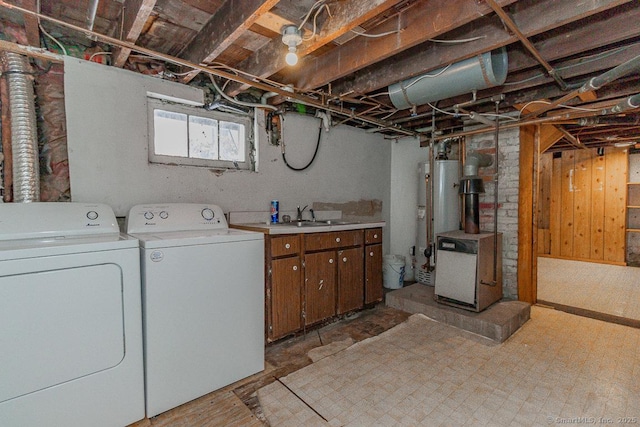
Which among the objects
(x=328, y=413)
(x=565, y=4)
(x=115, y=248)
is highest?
(x=565, y=4)

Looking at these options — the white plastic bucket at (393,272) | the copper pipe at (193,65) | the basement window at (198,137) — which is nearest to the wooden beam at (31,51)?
the copper pipe at (193,65)

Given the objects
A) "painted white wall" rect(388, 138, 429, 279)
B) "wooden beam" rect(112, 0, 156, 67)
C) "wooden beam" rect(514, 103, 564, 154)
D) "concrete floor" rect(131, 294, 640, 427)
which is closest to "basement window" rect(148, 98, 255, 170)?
"wooden beam" rect(112, 0, 156, 67)

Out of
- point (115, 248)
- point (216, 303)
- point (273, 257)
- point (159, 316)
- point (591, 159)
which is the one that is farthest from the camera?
point (591, 159)

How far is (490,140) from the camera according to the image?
3508 millimetres

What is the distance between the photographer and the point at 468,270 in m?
2.86

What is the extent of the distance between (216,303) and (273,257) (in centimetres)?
62

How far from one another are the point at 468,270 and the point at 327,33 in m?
2.36

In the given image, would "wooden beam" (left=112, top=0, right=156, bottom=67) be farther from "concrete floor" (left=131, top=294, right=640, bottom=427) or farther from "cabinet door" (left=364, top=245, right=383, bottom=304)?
"cabinet door" (left=364, top=245, right=383, bottom=304)

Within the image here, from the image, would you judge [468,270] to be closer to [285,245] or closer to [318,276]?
[318,276]

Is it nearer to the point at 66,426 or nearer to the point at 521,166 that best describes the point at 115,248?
the point at 66,426

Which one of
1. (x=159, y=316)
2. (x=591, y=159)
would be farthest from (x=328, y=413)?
(x=591, y=159)

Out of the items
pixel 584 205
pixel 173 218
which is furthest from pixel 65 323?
pixel 584 205

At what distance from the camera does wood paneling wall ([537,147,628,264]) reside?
5.36 m

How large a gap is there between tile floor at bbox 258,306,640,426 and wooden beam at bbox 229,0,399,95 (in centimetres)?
212
